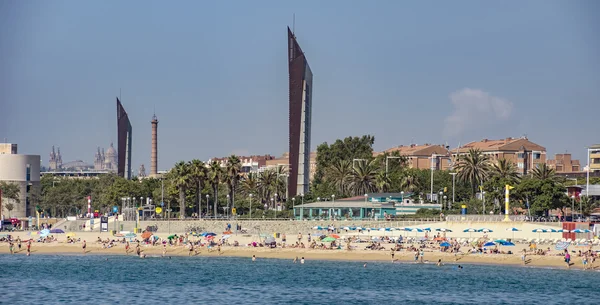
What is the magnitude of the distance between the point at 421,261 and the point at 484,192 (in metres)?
37.6

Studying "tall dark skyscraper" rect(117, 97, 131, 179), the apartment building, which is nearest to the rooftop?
the apartment building

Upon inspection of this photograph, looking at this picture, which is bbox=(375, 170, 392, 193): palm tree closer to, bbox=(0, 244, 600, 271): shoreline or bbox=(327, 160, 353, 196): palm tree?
bbox=(327, 160, 353, 196): palm tree

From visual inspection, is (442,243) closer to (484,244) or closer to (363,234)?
(484,244)

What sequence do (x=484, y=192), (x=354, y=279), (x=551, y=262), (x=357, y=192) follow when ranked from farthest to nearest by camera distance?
(x=357, y=192) < (x=484, y=192) < (x=551, y=262) < (x=354, y=279)

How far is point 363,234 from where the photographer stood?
91438mm

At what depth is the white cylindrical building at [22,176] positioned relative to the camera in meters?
137

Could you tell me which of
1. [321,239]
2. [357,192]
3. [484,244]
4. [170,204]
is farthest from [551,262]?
[170,204]

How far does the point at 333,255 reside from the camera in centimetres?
7906

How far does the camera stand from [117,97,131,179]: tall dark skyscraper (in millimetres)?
183875

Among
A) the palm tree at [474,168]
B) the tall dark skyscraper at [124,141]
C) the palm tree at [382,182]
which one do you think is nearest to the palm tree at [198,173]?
the palm tree at [382,182]

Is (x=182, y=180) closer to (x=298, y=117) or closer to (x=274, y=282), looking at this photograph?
(x=298, y=117)

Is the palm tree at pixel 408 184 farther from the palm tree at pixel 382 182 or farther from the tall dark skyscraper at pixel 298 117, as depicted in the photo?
the tall dark skyscraper at pixel 298 117

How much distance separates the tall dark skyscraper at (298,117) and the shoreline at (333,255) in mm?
39724

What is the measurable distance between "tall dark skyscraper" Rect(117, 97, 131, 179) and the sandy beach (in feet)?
300
